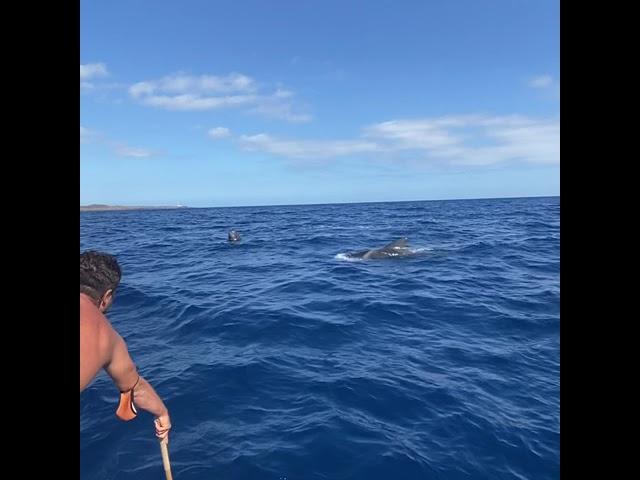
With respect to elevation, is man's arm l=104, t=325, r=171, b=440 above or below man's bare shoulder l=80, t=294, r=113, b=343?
below

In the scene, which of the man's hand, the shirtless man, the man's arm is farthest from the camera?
the man's hand

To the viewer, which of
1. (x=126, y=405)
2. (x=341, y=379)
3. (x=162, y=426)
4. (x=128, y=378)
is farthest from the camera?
(x=341, y=379)

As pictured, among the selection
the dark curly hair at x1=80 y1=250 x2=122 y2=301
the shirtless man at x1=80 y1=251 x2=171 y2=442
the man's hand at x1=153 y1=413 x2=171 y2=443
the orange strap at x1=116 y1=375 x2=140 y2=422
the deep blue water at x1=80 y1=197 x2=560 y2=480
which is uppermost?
the dark curly hair at x1=80 y1=250 x2=122 y2=301

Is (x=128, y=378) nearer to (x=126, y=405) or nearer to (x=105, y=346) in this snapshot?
(x=126, y=405)

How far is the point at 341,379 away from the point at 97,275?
14.0 feet

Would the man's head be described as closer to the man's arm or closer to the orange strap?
the man's arm

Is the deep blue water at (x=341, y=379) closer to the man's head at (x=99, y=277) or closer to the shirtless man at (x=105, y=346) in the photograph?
Answer: the shirtless man at (x=105, y=346)


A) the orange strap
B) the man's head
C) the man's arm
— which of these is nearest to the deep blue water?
the man's arm

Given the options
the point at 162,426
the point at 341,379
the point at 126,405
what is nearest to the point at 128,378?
the point at 126,405

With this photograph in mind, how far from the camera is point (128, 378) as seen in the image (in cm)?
322

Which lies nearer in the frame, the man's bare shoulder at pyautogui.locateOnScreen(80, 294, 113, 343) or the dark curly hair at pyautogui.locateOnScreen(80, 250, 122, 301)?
the man's bare shoulder at pyautogui.locateOnScreen(80, 294, 113, 343)

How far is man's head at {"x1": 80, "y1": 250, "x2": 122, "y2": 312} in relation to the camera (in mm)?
3217

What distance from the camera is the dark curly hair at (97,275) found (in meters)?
3.21
